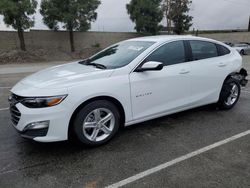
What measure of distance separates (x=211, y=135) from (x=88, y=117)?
2.07 metres

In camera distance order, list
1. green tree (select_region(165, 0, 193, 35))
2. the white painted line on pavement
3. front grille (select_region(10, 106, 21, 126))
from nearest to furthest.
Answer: the white painted line on pavement < front grille (select_region(10, 106, 21, 126)) < green tree (select_region(165, 0, 193, 35))

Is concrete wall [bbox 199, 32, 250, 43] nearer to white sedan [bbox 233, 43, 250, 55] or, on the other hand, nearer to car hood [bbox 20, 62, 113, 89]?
white sedan [bbox 233, 43, 250, 55]

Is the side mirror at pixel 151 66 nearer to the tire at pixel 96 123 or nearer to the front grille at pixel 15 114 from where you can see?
the tire at pixel 96 123

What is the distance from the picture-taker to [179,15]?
110ft

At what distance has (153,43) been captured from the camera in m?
4.05

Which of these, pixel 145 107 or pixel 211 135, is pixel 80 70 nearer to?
pixel 145 107

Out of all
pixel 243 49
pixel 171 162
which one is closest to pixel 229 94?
pixel 171 162

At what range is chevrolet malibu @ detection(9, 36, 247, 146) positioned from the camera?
3041mm

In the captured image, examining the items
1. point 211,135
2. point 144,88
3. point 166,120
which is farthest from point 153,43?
point 211,135

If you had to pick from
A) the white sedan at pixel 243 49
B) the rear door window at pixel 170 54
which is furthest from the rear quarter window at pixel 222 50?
the white sedan at pixel 243 49

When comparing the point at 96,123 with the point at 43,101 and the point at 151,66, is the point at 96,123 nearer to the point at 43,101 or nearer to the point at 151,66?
the point at 43,101

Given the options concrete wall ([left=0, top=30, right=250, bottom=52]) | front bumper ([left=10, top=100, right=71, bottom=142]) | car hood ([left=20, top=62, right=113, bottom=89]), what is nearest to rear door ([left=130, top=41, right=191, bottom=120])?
car hood ([left=20, top=62, right=113, bottom=89])

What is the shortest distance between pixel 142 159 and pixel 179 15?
33.5 meters

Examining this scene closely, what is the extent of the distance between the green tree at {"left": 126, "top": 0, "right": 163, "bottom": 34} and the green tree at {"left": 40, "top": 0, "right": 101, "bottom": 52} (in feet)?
20.2
